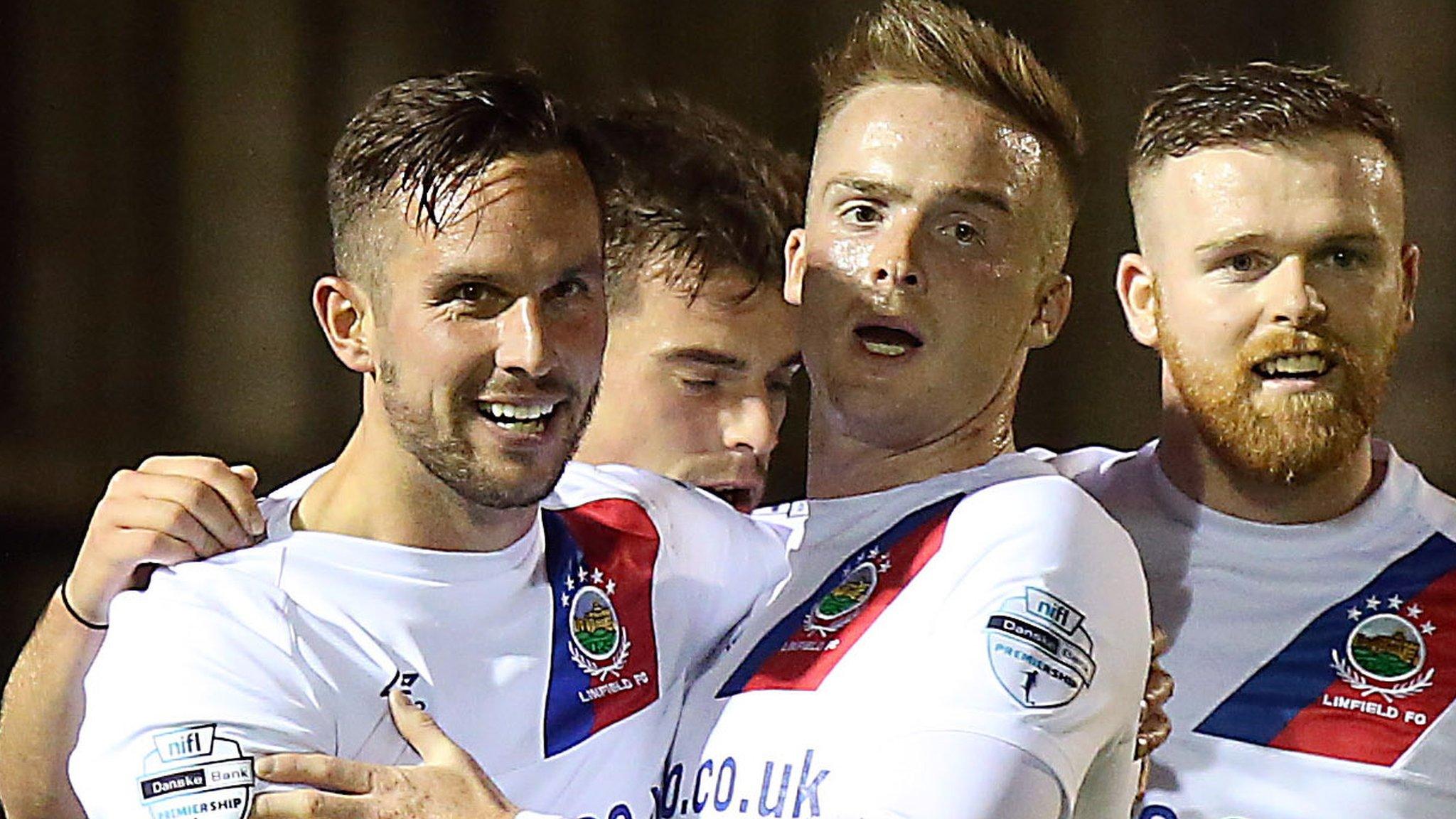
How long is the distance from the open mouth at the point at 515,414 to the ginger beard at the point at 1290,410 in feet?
→ 2.76

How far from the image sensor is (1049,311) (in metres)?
2.31

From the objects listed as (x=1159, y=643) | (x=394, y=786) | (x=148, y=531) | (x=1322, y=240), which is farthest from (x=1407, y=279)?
(x=148, y=531)

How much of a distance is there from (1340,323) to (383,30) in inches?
112

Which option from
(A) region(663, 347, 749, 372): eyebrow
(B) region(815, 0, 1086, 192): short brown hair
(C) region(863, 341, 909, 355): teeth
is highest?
(B) region(815, 0, 1086, 192): short brown hair

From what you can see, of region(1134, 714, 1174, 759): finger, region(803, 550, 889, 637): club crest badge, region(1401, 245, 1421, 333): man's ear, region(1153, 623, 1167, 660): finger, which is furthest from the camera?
region(1401, 245, 1421, 333): man's ear

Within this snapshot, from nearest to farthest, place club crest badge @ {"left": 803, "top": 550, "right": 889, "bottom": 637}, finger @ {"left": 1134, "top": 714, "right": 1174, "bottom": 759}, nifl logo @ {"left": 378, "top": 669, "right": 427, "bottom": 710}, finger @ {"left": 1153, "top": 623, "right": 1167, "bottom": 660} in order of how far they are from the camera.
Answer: nifl logo @ {"left": 378, "top": 669, "right": 427, "bottom": 710}, club crest badge @ {"left": 803, "top": 550, "right": 889, "bottom": 637}, finger @ {"left": 1134, "top": 714, "right": 1174, "bottom": 759}, finger @ {"left": 1153, "top": 623, "right": 1167, "bottom": 660}

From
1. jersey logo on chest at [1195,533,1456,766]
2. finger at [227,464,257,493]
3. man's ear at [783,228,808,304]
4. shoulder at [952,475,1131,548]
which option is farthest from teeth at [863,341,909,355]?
finger at [227,464,257,493]

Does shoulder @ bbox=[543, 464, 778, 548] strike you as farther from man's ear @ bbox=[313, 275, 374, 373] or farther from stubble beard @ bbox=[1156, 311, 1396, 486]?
stubble beard @ bbox=[1156, 311, 1396, 486]

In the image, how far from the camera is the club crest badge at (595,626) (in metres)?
2.10

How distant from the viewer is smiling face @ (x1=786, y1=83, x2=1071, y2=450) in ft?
7.14

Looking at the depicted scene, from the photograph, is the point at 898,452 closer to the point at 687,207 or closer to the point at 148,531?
the point at 687,207

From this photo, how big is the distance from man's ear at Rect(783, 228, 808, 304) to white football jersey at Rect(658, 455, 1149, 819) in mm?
291

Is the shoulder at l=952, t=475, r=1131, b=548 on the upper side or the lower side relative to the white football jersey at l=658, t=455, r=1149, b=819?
upper

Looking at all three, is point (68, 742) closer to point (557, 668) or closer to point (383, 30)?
point (557, 668)
